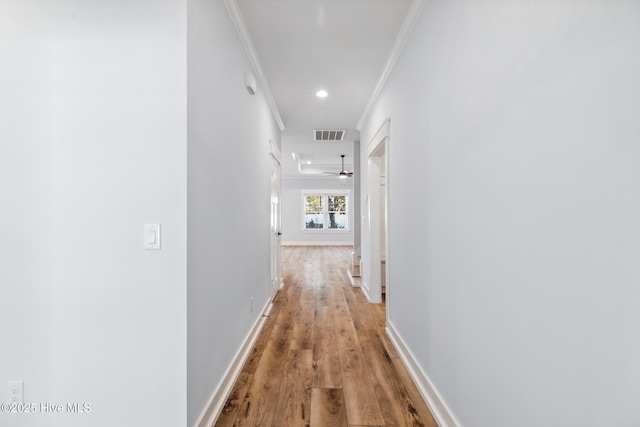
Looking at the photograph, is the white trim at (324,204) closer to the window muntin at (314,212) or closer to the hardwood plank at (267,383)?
the window muntin at (314,212)

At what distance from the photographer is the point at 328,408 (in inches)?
70.4

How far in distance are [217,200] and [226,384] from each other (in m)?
1.19

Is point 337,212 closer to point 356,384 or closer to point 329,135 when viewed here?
point 329,135

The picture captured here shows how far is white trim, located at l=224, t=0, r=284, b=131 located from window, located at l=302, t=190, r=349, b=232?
760 centimetres

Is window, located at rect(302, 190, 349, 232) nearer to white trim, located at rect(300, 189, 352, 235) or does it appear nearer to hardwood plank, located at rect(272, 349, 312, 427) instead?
white trim, located at rect(300, 189, 352, 235)

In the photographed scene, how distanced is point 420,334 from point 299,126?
3766 millimetres

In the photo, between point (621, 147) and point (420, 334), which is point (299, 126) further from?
point (621, 147)

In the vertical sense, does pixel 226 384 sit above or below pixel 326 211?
below

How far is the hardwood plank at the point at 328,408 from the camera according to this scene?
1.66 meters

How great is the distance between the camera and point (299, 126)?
4844mm

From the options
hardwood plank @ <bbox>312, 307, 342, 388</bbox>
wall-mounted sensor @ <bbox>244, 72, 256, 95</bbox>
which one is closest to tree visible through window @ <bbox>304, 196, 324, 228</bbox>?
hardwood plank @ <bbox>312, 307, 342, 388</bbox>
